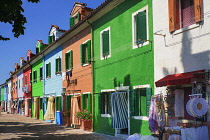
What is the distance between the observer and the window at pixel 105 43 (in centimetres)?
1410

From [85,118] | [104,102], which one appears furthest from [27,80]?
[104,102]

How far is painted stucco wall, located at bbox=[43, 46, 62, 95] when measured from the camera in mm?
21925

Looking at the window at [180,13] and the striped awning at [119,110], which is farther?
the striped awning at [119,110]

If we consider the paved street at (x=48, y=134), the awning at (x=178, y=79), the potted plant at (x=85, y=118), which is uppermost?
the awning at (x=178, y=79)

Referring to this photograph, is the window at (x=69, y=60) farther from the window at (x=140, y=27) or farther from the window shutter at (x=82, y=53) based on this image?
the window at (x=140, y=27)

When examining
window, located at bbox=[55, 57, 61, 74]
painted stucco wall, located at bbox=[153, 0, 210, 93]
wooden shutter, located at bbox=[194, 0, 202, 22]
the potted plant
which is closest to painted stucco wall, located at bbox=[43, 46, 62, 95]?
window, located at bbox=[55, 57, 61, 74]

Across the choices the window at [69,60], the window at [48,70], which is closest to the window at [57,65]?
the window at [69,60]

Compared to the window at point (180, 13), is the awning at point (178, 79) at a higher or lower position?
lower

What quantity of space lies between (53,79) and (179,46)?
1581cm

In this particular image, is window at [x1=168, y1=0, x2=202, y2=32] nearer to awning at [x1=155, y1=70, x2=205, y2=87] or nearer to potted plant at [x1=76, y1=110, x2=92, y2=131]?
awning at [x1=155, y1=70, x2=205, y2=87]

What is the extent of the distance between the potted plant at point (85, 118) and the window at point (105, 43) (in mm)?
3402

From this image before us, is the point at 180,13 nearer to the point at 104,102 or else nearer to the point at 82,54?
the point at 104,102

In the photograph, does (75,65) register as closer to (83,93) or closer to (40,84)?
(83,93)

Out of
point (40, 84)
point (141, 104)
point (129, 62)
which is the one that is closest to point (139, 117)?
point (141, 104)
